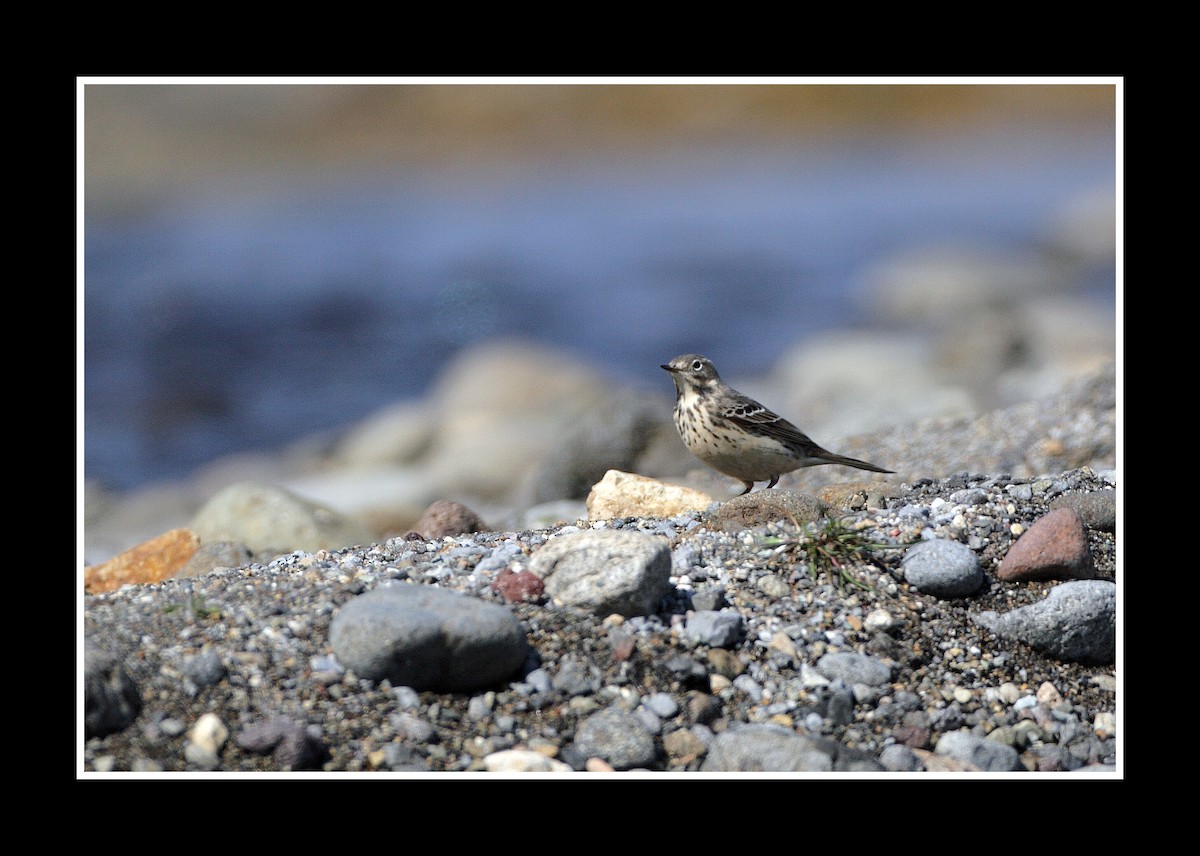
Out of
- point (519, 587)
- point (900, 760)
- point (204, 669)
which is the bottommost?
point (900, 760)

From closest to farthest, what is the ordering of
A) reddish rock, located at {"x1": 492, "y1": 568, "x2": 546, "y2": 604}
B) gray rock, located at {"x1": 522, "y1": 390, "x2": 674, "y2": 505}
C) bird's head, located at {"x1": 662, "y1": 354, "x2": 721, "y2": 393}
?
reddish rock, located at {"x1": 492, "y1": 568, "x2": 546, "y2": 604}, bird's head, located at {"x1": 662, "y1": 354, "x2": 721, "y2": 393}, gray rock, located at {"x1": 522, "y1": 390, "x2": 674, "y2": 505}

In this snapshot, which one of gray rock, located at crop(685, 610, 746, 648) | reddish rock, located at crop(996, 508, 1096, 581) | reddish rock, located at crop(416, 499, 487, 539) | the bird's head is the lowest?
gray rock, located at crop(685, 610, 746, 648)

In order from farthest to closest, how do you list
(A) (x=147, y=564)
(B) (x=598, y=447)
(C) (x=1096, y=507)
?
(B) (x=598, y=447) < (A) (x=147, y=564) < (C) (x=1096, y=507)

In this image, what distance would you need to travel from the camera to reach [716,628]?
465 centimetres

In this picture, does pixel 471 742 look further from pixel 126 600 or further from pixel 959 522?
pixel 959 522

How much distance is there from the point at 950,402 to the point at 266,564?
632 cm

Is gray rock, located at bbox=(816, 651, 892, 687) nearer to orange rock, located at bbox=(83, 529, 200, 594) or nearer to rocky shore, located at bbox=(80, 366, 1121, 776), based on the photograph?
rocky shore, located at bbox=(80, 366, 1121, 776)

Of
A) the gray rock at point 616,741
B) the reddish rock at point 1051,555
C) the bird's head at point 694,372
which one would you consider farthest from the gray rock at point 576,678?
the bird's head at point 694,372

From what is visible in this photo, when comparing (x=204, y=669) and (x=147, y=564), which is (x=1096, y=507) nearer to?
(x=204, y=669)

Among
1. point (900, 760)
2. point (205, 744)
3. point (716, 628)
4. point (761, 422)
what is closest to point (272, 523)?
point (761, 422)

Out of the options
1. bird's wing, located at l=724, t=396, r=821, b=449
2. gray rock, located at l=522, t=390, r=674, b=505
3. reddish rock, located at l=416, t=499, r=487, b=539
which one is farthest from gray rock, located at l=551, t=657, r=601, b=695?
gray rock, located at l=522, t=390, r=674, b=505

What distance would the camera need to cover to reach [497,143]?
36.7ft

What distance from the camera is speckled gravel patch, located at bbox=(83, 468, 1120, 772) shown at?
4219 mm

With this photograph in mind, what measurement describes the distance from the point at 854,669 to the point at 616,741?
1028mm
